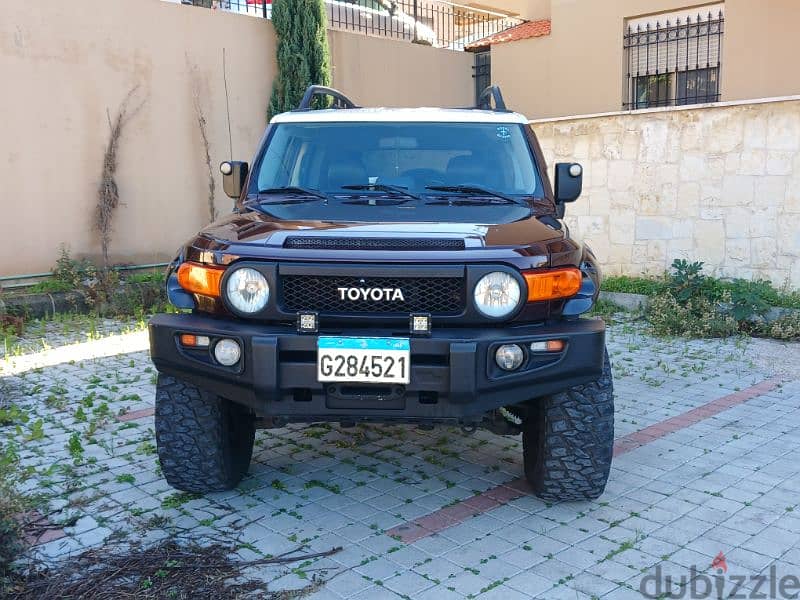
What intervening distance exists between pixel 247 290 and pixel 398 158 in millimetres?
1409

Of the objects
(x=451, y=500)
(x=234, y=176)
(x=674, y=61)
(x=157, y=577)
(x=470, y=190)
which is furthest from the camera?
(x=674, y=61)

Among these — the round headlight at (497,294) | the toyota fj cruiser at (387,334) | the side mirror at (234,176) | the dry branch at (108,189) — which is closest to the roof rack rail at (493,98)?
the toyota fj cruiser at (387,334)

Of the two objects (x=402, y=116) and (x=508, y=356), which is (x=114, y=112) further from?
(x=508, y=356)

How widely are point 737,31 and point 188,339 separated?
1071 centimetres

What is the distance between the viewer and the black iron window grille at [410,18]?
39.7 feet

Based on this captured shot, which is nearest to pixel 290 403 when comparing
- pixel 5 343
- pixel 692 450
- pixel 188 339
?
pixel 188 339

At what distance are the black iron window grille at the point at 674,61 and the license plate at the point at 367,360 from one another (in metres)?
10.6

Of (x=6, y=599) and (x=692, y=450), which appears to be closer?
(x=6, y=599)

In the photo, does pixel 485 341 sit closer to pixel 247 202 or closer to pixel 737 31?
pixel 247 202

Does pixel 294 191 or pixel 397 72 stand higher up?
pixel 397 72

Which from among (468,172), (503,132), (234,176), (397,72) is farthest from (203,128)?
(468,172)

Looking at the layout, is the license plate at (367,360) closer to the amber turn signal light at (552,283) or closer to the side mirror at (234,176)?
the amber turn signal light at (552,283)

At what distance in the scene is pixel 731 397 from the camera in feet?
18.4

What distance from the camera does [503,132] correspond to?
4449mm
